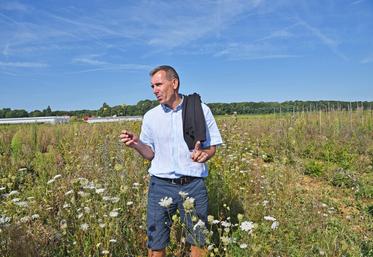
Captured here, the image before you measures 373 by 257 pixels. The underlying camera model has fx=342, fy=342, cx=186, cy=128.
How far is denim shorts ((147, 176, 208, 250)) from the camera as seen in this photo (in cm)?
276

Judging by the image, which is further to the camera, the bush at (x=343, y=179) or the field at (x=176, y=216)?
the bush at (x=343, y=179)

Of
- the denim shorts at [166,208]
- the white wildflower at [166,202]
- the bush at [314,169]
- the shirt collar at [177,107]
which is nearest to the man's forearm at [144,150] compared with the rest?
the denim shorts at [166,208]

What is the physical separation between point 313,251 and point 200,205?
1.32m

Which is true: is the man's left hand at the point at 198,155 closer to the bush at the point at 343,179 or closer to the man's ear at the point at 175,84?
the man's ear at the point at 175,84

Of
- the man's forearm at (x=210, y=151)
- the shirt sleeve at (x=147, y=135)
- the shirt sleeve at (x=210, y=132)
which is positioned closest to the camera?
the man's forearm at (x=210, y=151)

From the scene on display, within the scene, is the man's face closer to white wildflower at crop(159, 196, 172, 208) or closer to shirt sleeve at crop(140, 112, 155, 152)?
shirt sleeve at crop(140, 112, 155, 152)

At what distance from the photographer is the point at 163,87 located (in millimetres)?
2695

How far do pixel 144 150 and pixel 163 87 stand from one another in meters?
0.57

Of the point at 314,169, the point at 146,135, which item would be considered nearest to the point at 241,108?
the point at 314,169

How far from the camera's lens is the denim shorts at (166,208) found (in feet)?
9.05

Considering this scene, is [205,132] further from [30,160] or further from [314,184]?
[30,160]

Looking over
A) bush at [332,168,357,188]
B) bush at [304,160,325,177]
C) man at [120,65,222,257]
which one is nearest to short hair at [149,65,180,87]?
man at [120,65,222,257]

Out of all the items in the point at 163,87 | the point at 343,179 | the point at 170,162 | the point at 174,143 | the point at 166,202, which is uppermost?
the point at 163,87

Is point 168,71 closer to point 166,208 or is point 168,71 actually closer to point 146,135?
point 146,135
